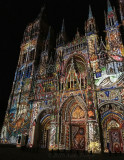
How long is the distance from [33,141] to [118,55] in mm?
16094

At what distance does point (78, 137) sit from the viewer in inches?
654

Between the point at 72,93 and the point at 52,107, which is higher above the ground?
the point at 72,93

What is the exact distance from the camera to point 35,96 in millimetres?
20281

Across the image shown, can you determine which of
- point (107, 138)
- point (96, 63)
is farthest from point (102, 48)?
point (107, 138)

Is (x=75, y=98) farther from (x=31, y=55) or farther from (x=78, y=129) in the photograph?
(x=31, y=55)

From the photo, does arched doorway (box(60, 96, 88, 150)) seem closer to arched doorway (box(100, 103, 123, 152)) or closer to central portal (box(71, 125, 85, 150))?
central portal (box(71, 125, 85, 150))

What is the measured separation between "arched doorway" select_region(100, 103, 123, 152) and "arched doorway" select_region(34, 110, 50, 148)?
26.6 ft

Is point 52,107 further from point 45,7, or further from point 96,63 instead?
point 45,7

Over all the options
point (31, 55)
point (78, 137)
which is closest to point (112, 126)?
point (78, 137)

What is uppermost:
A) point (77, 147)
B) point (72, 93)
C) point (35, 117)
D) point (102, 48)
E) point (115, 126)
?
point (102, 48)

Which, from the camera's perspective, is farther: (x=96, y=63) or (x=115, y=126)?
(x=96, y=63)

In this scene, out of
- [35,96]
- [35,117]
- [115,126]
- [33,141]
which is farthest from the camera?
[35,96]

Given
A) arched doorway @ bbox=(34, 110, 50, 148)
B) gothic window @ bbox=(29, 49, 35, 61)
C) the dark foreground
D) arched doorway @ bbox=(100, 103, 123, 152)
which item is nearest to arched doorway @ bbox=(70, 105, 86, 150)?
arched doorway @ bbox=(100, 103, 123, 152)

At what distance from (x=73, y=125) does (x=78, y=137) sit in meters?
1.64
